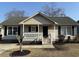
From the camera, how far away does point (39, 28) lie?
71.4 ft

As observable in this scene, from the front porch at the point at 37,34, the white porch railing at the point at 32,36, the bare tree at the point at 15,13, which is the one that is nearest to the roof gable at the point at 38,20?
the front porch at the point at 37,34

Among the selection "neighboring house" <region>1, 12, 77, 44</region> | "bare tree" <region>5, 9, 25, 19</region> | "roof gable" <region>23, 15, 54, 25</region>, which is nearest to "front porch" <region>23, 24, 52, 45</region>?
"neighboring house" <region>1, 12, 77, 44</region>

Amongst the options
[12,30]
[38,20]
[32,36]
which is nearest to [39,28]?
[38,20]

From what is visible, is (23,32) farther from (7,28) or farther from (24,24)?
(7,28)

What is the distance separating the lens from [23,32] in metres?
20.3

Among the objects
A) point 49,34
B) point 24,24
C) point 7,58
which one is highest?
point 24,24

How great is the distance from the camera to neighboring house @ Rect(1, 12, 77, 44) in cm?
2042

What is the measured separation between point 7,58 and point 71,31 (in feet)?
44.4

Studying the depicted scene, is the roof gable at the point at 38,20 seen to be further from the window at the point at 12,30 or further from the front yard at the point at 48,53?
the front yard at the point at 48,53

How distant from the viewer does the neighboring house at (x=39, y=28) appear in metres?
20.4

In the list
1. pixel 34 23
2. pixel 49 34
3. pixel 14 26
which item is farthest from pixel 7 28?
pixel 49 34

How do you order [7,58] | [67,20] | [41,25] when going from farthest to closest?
[67,20], [41,25], [7,58]

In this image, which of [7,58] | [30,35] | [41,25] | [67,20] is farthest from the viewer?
[67,20]

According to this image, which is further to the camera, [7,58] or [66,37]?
[66,37]
